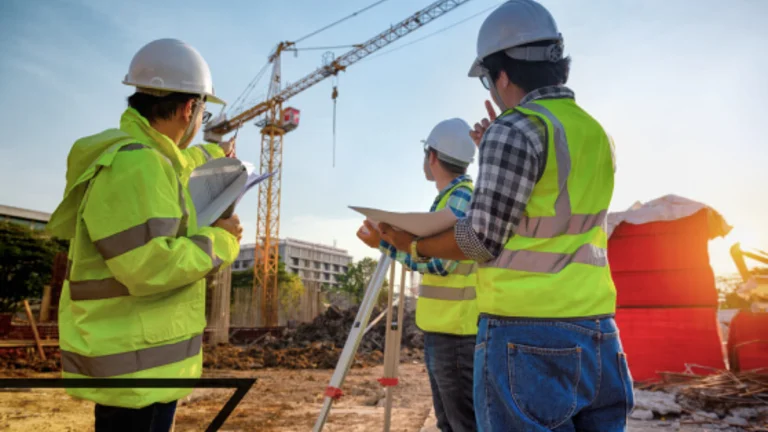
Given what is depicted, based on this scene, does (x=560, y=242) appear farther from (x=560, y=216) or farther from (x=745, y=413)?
(x=745, y=413)

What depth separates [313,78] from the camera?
46.7 metres

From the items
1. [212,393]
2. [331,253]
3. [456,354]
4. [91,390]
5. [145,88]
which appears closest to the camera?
[91,390]

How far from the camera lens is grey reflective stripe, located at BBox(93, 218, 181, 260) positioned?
1.50m

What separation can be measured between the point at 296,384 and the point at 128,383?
8.24m

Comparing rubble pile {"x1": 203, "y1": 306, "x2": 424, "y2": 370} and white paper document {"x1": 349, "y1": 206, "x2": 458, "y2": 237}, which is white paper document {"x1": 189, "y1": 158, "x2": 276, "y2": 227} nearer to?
white paper document {"x1": 349, "y1": 206, "x2": 458, "y2": 237}

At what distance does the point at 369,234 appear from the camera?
2.05 meters

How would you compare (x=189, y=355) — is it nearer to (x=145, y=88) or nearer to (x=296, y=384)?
(x=145, y=88)

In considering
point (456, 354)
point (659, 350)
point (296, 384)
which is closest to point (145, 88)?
point (456, 354)

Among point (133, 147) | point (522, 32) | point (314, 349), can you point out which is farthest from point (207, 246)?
point (314, 349)

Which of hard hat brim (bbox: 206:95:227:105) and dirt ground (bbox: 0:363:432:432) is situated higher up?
hard hat brim (bbox: 206:95:227:105)

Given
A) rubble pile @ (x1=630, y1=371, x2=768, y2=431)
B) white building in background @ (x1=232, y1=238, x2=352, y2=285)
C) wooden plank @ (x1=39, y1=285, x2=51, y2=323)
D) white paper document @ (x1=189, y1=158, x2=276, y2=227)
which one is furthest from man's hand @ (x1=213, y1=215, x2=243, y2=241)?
white building in background @ (x1=232, y1=238, x2=352, y2=285)

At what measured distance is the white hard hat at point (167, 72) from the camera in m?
1.95

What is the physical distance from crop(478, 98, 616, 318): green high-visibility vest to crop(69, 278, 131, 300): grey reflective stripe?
1.09m

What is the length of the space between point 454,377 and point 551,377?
1266 mm
